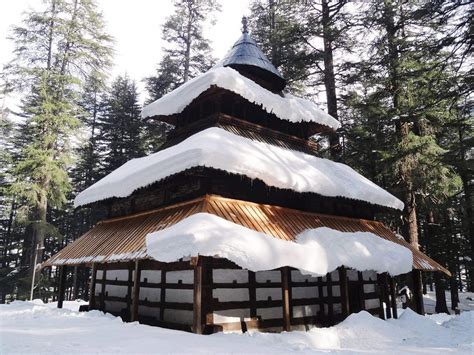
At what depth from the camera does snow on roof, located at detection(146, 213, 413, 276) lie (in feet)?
25.4

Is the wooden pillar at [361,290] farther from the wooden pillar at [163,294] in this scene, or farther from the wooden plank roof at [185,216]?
the wooden pillar at [163,294]

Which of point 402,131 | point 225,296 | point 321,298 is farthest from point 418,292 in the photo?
point 225,296

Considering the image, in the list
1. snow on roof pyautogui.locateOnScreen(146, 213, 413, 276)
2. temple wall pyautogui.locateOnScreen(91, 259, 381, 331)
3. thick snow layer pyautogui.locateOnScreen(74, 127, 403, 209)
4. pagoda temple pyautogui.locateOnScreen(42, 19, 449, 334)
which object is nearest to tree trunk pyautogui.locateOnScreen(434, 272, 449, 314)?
pagoda temple pyautogui.locateOnScreen(42, 19, 449, 334)

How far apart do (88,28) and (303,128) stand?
60.1ft

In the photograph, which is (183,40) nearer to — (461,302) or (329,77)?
(329,77)

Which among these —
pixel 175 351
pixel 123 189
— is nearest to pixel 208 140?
pixel 123 189

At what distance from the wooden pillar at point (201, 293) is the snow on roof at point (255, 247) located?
588 mm

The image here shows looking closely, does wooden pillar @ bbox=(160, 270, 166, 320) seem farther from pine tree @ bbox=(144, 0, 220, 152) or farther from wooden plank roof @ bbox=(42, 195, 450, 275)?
pine tree @ bbox=(144, 0, 220, 152)

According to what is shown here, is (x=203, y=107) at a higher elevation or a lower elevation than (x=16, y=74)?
lower

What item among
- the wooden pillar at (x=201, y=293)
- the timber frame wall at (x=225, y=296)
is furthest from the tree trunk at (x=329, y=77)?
the wooden pillar at (x=201, y=293)

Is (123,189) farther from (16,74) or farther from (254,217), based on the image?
(16,74)

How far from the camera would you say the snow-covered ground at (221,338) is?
6.67 m

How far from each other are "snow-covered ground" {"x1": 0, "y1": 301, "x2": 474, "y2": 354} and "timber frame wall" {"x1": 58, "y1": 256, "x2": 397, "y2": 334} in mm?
905

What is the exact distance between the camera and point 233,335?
8.35 m
